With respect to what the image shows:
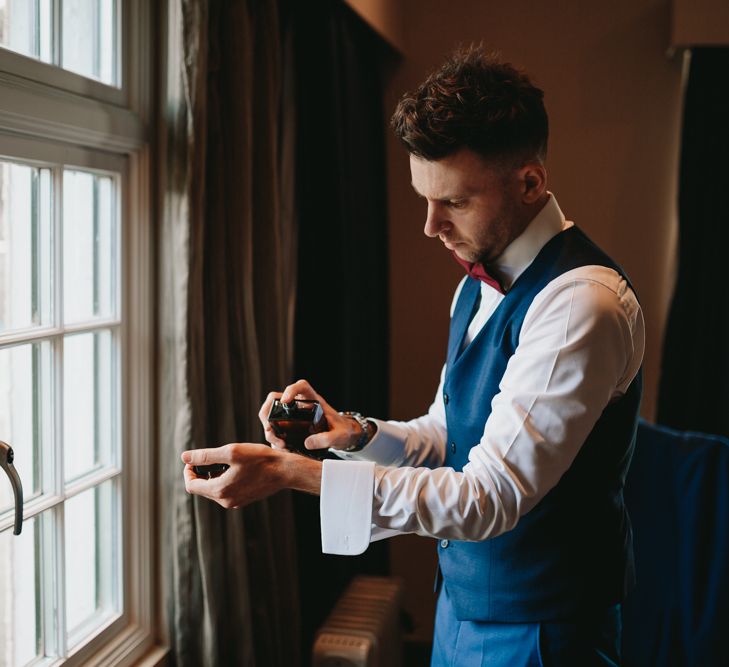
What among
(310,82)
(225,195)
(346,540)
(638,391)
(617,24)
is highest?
(617,24)

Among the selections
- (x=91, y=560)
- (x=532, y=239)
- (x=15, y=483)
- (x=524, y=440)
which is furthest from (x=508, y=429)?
(x=91, y=560)

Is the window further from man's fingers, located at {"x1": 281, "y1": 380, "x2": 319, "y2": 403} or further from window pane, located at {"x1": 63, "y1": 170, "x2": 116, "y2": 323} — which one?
man's fingers, located at {"x1": 281, "y1": 380, "x2": 319, "y2": 403}

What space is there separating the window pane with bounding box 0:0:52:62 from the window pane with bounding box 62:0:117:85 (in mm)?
56

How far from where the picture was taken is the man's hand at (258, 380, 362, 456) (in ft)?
5.15

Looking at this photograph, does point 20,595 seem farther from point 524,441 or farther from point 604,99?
point 604,99

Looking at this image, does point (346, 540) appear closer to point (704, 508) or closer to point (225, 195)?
point (225, 195)

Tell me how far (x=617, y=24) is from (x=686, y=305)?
3.81ft

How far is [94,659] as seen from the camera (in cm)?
195

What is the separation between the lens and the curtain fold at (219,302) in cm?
193

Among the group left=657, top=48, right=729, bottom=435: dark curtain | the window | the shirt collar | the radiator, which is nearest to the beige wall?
left=657, top=48, right=729, bottom=435: dark curtain

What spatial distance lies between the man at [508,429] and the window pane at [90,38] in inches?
29.6

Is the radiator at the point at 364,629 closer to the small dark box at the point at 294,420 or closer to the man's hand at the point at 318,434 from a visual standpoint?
the man's hand at the point at 318,434

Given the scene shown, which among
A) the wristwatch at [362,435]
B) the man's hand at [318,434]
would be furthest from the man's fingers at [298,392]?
the wristwatch at [362,435]

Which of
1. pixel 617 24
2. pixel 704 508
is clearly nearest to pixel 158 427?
pixel 704 508
